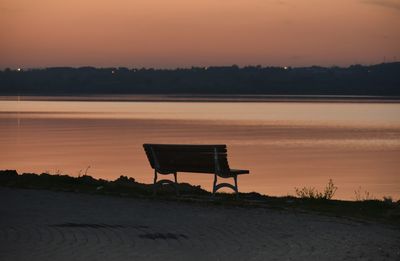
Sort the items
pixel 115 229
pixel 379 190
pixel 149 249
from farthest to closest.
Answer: pixel 379 190, pixel 115 229, pixel 149 249

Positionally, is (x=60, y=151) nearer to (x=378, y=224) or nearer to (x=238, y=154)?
(x=238, y=154)

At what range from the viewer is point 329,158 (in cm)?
4862

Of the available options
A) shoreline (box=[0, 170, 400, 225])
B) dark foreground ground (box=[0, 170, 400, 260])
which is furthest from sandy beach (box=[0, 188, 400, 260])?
shoreline (box=[0, 170, 400, 225])

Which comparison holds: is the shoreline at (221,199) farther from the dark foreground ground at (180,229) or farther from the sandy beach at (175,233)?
the sandy beach at (175,233)

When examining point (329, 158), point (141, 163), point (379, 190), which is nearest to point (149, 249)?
point (379, 190)

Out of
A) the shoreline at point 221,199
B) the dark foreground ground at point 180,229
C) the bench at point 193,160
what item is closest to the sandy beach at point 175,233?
the dark foreground ground at point 180,229

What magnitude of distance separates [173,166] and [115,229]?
4.21 metres

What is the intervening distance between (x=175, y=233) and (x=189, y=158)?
4.19 meters

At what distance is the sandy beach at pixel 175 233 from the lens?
372 inches

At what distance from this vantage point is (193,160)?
1505 centimetres

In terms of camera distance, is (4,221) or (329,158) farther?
(329,158)

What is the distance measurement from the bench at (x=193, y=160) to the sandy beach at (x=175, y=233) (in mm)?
1017

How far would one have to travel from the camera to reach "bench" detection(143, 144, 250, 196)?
1479 centimetres

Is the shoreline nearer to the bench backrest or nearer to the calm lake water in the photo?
the bench backrest
